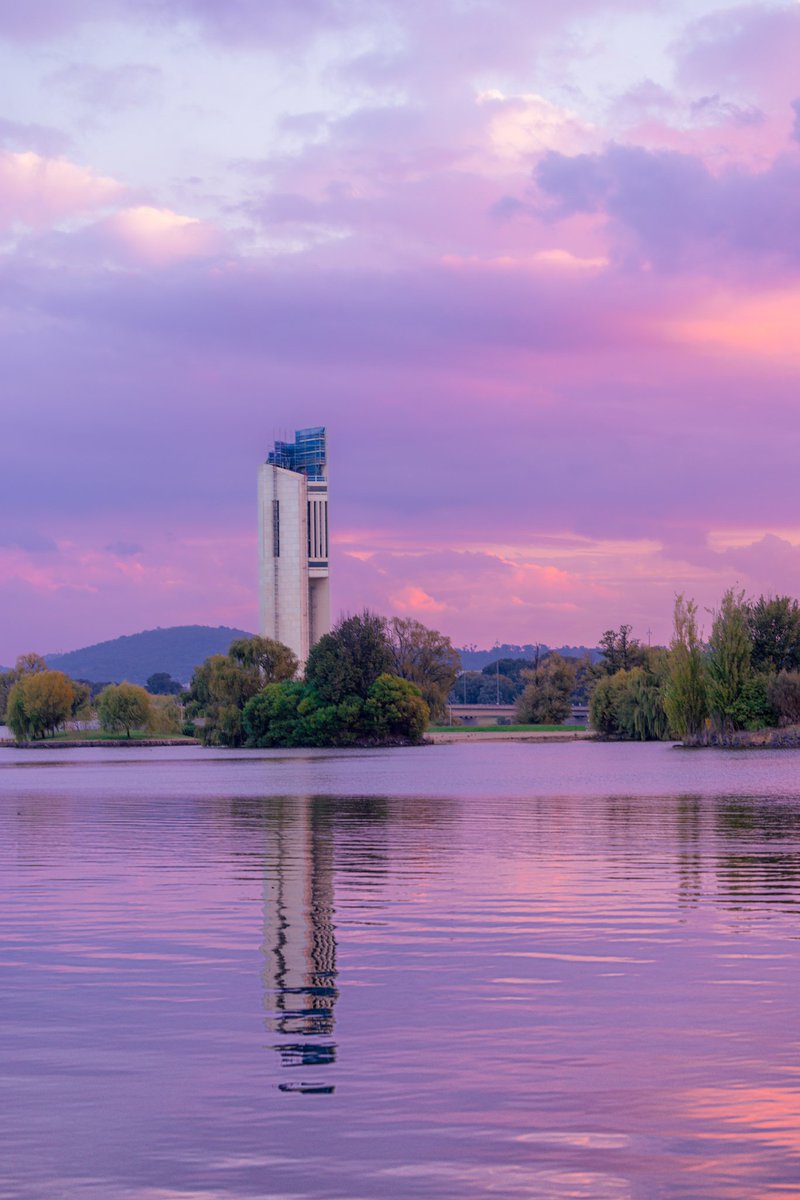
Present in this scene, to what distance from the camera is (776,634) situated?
109 m

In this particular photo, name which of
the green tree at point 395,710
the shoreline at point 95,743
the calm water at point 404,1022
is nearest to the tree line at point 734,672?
the green tree at point 395,710

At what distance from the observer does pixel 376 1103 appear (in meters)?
11.7

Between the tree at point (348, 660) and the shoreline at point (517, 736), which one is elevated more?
the tree at point (348, 660)

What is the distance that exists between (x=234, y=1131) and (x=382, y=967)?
6765 mm

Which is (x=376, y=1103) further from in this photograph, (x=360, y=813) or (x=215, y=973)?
(x=360, y=813)

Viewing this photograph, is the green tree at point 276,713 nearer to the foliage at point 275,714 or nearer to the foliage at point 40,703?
the foliage at point 275,714

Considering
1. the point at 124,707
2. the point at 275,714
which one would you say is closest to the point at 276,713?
the point at 275,714

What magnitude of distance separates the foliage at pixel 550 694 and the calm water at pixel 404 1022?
517 feet

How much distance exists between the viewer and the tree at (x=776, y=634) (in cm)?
10888

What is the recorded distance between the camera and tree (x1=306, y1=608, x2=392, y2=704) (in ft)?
468

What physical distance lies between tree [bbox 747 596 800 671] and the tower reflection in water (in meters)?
78.1

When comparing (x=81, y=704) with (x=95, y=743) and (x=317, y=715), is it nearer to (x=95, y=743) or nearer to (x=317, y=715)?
(x=95, y=743)

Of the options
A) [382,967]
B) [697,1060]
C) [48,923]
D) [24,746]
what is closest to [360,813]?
[48,923]

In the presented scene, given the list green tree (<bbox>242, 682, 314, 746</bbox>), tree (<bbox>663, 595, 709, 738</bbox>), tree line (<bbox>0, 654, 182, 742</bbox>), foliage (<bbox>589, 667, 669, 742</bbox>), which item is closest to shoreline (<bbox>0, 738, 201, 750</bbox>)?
tree line (<bbox>0, 654, 182, 742</bbox>)
